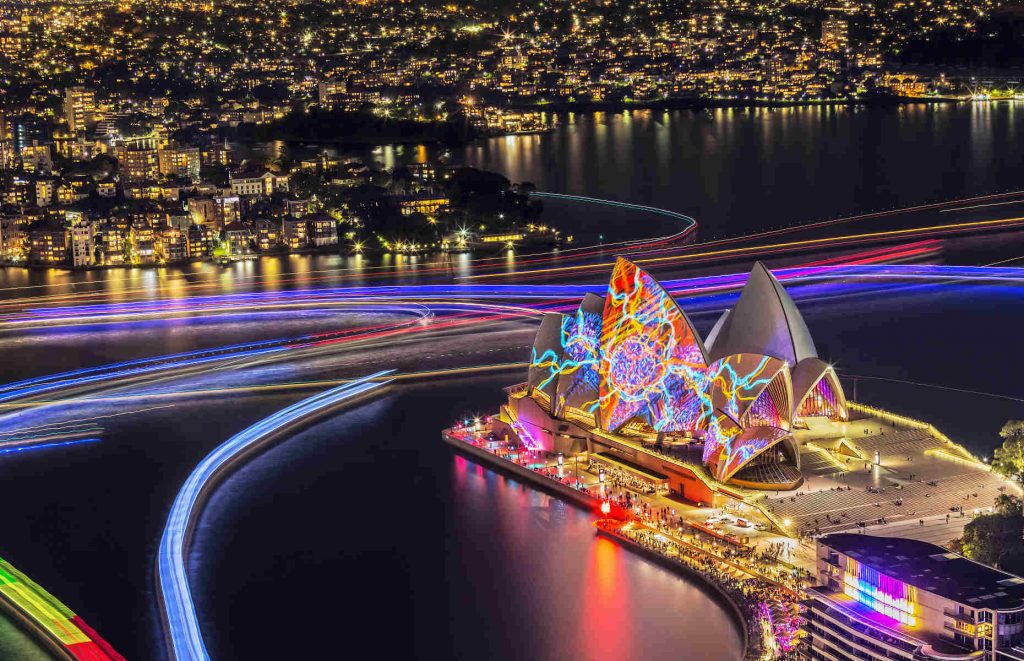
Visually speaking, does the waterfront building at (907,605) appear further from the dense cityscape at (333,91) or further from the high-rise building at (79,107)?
the high-rise building at (79,107)

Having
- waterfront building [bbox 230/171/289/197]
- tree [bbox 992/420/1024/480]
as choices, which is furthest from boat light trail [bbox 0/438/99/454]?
waterfront building [bbox 230/171/289/197]

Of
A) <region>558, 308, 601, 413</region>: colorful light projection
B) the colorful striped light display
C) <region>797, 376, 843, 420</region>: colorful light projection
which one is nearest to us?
the colorful striped light display

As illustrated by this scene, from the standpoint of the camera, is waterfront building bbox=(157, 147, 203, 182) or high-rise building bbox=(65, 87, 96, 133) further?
high-rise building bbox=(65, 87, 96, 133)

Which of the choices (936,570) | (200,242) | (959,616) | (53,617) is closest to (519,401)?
(53,617)

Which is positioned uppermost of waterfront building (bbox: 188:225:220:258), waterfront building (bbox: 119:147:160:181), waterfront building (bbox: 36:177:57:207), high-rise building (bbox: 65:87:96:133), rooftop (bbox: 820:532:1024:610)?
high-rise building (bbox: 65:87:96:133)

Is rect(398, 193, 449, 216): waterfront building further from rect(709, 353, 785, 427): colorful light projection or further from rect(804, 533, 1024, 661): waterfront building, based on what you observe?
rect(804, 533, 1024, 661): waterfront building

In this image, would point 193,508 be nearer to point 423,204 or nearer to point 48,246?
point 48,246

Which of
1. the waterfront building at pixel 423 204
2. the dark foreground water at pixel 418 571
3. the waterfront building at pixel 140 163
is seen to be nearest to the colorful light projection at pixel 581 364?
the dark foreground water at pixel 418 571
